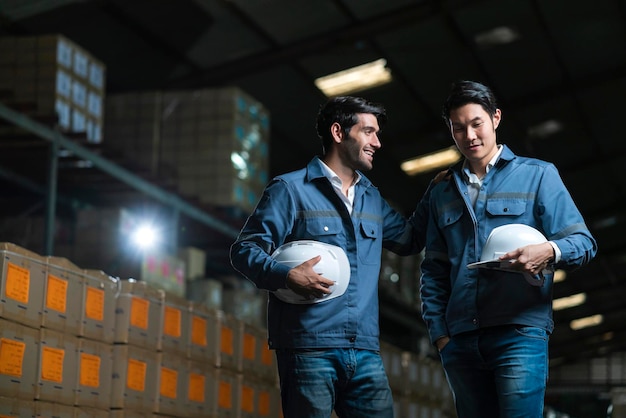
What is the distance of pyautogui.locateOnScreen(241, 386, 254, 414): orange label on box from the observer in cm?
889

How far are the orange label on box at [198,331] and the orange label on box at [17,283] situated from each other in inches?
85.0

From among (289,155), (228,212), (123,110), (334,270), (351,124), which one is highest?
(289,155)

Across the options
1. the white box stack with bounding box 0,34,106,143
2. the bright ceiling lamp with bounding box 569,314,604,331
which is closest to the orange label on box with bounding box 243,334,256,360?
the white box stack with bounding box 0,34,106,143

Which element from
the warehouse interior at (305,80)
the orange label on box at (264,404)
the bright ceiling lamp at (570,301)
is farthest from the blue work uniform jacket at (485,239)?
the bright ceiling lamp at (570,301)

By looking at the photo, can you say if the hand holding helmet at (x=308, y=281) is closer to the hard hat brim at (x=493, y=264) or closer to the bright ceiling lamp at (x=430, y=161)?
the hard hat brim at (x=493, y=264)

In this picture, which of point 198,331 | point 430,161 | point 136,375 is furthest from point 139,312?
point 430,161

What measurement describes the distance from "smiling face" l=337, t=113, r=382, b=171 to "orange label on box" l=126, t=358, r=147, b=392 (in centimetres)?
374

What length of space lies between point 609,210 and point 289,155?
9.94m

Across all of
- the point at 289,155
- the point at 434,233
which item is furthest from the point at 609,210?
the point at 434,233

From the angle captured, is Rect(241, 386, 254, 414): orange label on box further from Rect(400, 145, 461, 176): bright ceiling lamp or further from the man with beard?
Rect(400, 145, 461, 176): bright ceiling lamp

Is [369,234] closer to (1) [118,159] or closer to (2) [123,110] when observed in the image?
(1) [118,159]

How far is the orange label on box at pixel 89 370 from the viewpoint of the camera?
677 cm

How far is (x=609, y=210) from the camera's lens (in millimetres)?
24047

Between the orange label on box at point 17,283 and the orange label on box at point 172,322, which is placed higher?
the orange label on box at point 172,322
